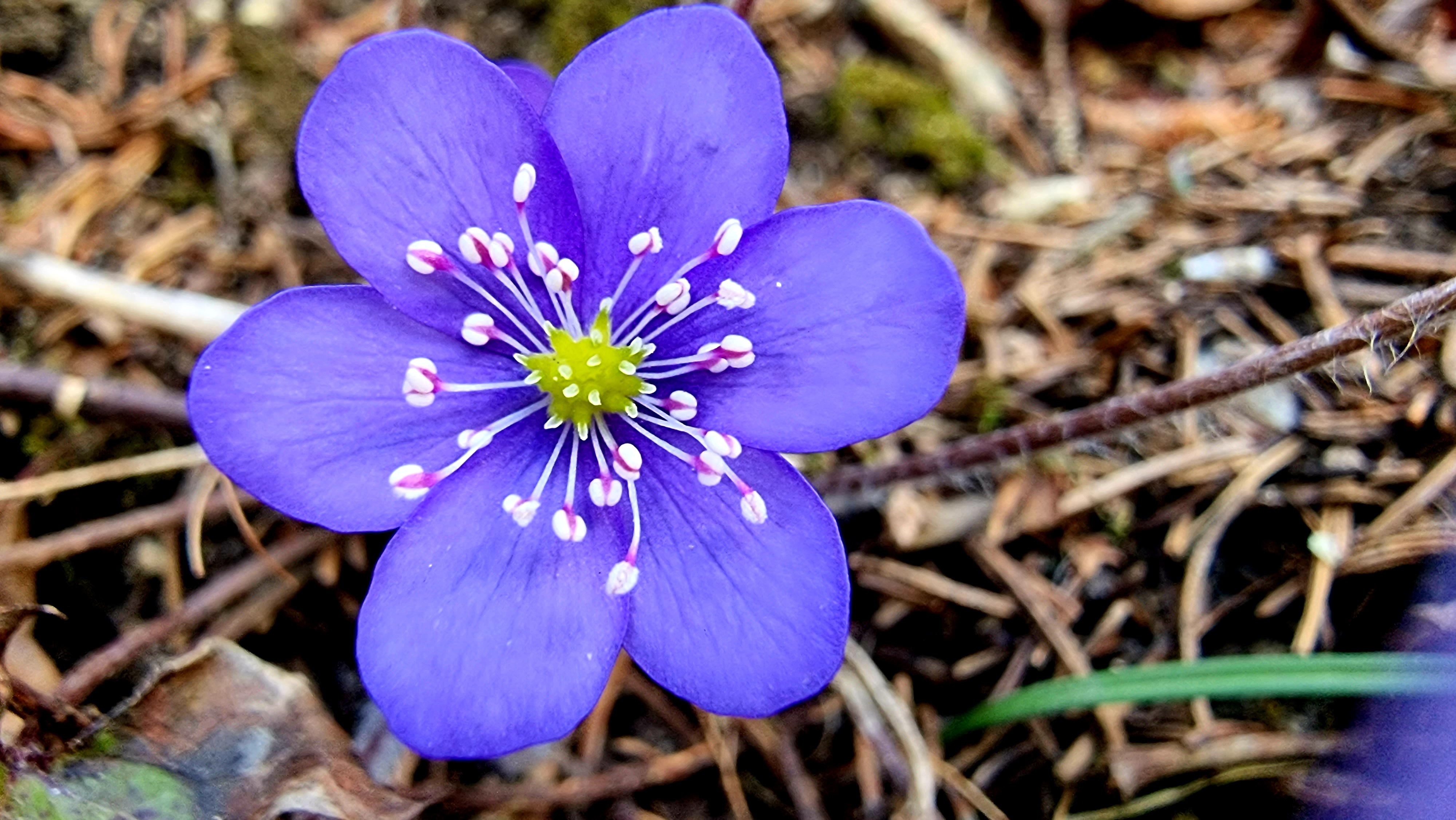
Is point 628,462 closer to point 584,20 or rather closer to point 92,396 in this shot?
point 92,396

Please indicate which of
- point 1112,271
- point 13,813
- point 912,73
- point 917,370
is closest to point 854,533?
point 917,370

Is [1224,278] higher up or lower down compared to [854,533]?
higher up

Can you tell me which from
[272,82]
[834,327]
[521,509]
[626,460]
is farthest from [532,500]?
[272,82]

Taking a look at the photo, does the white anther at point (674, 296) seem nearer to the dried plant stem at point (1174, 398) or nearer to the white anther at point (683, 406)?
the white anther at point (683, 406)

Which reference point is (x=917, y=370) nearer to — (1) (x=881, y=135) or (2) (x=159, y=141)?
(1) (x=881, y=135)

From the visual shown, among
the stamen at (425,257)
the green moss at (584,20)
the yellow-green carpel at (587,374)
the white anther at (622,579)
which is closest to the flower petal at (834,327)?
the yellow-green carpel at (587,374)
